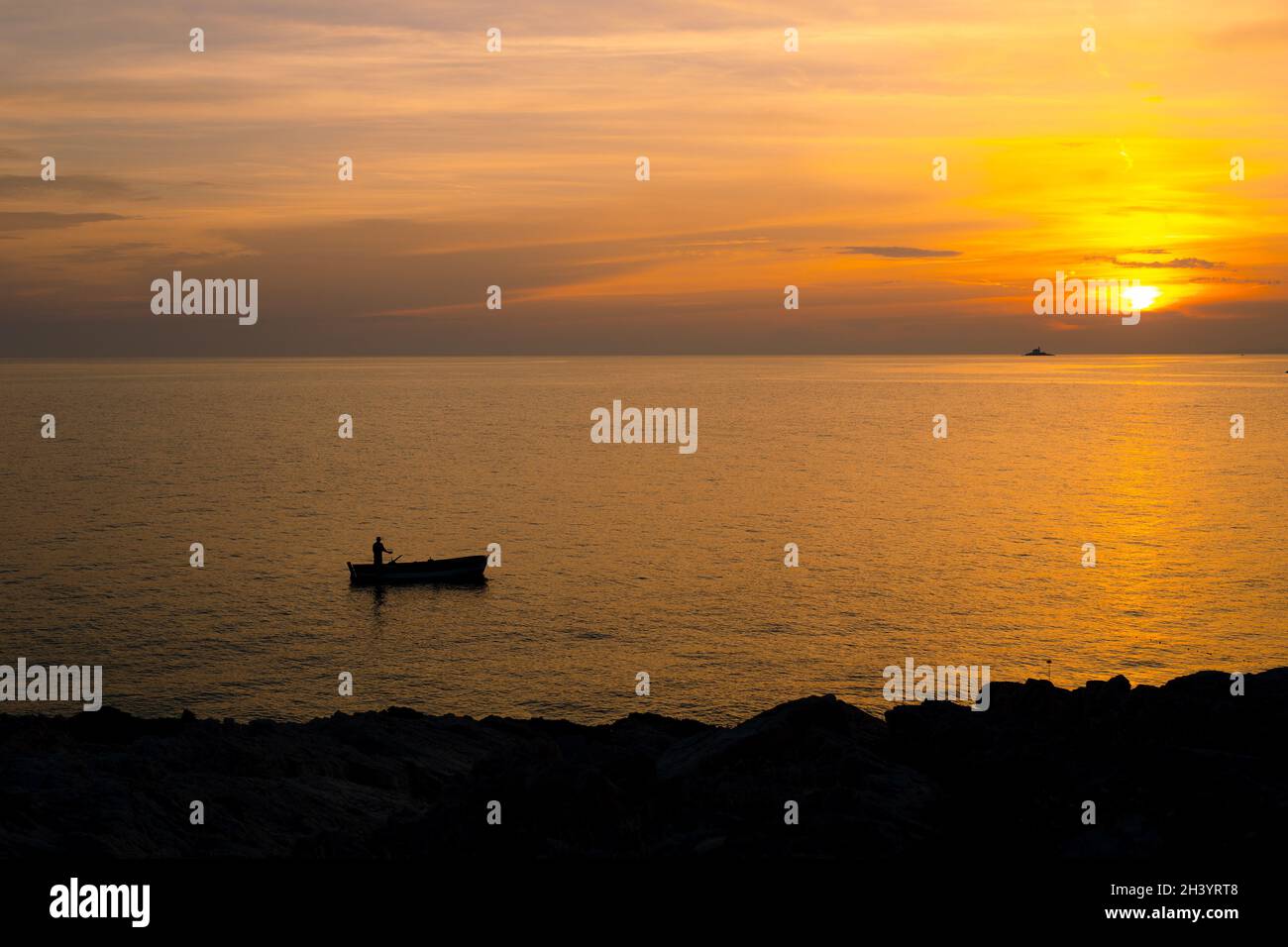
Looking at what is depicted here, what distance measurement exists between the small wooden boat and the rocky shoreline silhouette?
145ft

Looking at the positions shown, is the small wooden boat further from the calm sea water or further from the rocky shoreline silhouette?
the rocky shoreline silhouette

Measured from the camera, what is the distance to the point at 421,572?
2844 inches

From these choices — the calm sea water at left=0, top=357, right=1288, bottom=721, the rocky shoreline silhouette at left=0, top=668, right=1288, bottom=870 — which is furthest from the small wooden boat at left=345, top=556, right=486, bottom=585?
the rocky shoreline silhouette at left=0, top=668, right=1288, bottom=870

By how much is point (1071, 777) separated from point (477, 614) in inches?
2019

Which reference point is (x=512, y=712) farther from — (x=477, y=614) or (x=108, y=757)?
(x=108, y=757)

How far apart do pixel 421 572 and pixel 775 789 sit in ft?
192

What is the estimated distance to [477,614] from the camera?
212 feet

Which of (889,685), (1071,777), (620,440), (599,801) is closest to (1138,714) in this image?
(1071,777)

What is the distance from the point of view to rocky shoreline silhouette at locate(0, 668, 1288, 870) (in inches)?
565

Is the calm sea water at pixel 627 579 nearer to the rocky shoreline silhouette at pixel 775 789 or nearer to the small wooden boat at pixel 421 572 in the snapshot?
the small wooden boat at pixel 421 572

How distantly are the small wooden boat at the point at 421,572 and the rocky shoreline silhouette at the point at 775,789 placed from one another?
44.3 m

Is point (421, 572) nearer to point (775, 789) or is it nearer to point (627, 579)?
point (627, 579)

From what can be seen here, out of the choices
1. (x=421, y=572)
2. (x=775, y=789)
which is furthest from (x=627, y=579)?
(x=775, y=789)

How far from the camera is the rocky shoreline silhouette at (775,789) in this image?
14.4 m
